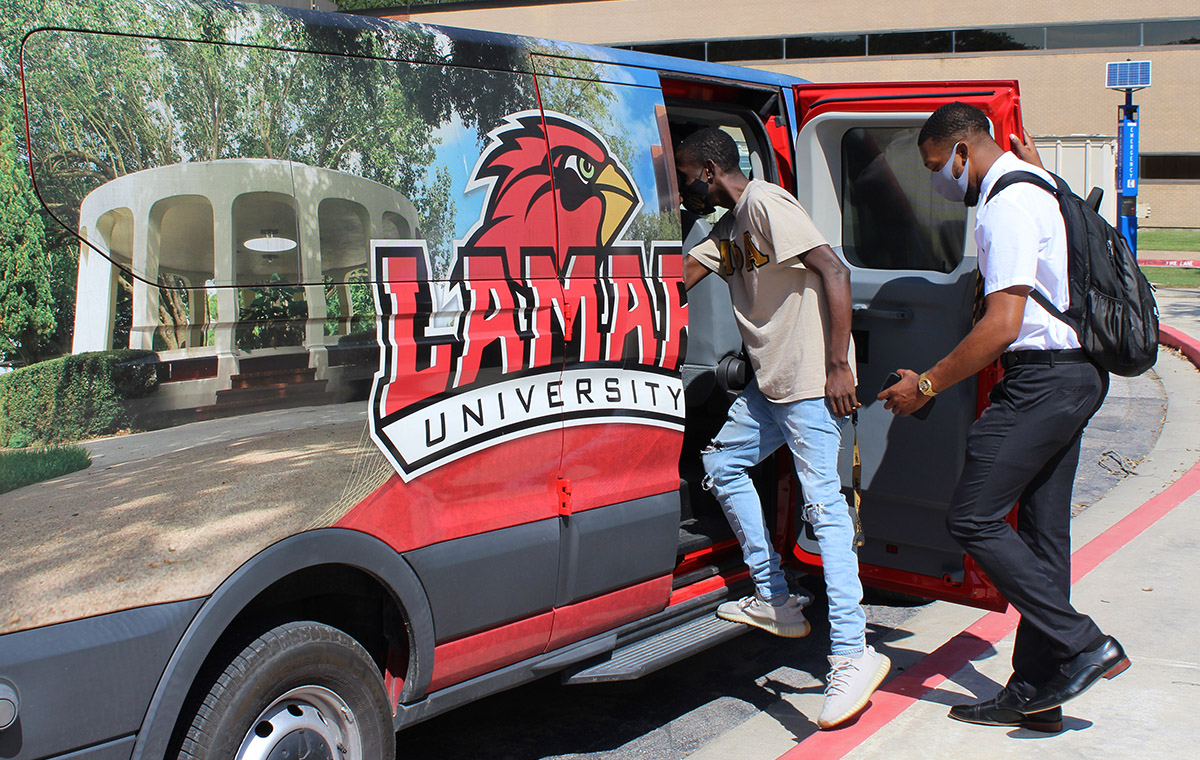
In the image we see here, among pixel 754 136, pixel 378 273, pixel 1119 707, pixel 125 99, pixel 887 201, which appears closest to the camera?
pixel 125 99

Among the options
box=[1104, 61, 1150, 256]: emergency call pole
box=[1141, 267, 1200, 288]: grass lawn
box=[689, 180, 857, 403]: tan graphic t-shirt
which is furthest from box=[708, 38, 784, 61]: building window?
box=[689, 180, 857, 403]: tan graphic t-shirt

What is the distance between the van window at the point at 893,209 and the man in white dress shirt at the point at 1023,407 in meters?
0.47

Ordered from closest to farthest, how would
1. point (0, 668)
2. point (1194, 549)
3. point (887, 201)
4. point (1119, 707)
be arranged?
point (0, 668) < point (1119, 707) < point (887, 201) < point (1194, 549)

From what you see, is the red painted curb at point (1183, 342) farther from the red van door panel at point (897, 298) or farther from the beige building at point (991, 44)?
the beige building at point (991, 44)

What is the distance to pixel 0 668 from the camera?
2.19 m

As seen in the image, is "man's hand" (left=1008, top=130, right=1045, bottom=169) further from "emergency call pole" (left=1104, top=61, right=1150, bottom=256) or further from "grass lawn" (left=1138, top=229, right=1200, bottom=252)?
"grass lawn" (left=1138, top=229, right=1200, bottom=252)

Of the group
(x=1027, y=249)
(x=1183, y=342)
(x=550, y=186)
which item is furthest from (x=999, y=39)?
(x=550, y=186)

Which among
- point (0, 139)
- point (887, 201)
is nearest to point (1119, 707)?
point (887, 201)

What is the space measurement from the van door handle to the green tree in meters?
2.87

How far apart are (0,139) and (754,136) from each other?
3.23 meters

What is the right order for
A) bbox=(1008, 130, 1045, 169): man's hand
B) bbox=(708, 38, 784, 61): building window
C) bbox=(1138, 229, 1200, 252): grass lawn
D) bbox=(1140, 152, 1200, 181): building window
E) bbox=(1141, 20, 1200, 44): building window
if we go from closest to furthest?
bbox=(1008, 130, 1045, 169): man's hand, bbox=(1138, 229, 1200, 252): grass lawn, bbox=(1141, 20, 1200, 44): building window, bbox=(1140, 152, 1200, 181): building window, bbox=(708, 38, 784, 61): building window

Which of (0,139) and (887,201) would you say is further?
(887,201)

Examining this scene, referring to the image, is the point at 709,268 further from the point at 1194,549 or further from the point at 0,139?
the point at 1194,549

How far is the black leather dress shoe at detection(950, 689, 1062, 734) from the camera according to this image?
12.3ft
